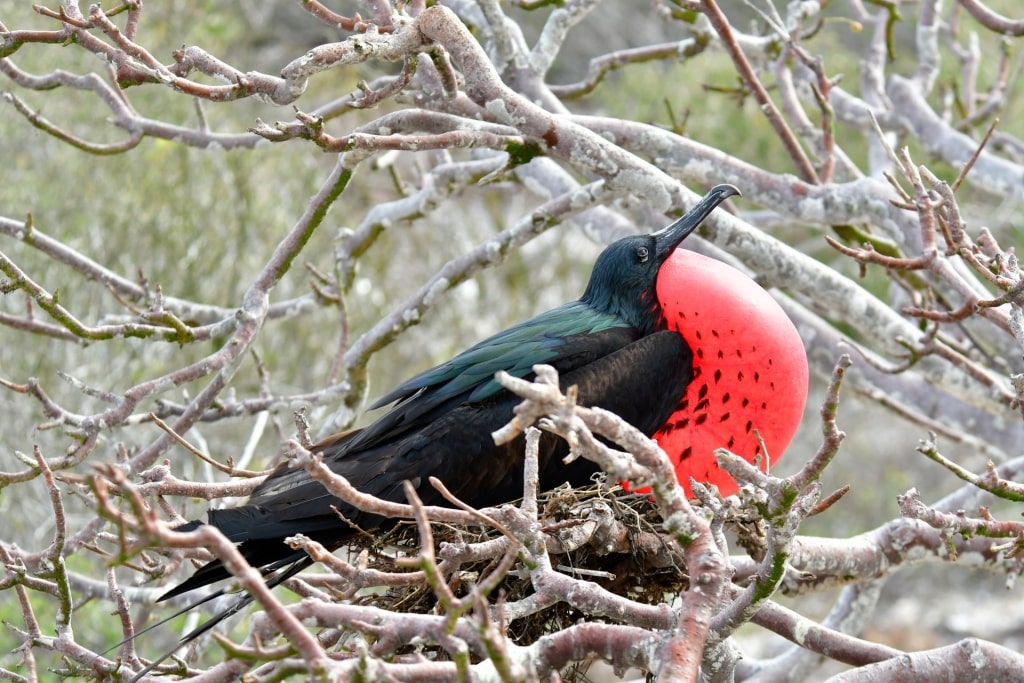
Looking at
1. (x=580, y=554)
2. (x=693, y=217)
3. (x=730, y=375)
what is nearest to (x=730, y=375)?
(x=730, y=375)

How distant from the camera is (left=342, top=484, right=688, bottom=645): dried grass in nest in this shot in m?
2.58

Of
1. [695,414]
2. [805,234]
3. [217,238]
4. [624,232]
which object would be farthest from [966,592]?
[695,414]

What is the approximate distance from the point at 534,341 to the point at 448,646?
1.44m

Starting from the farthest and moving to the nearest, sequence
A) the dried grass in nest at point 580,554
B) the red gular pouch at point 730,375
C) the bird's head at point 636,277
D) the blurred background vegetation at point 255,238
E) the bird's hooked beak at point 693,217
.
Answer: the blurred background vegetation at point 255,238 < the bird's head at point 636,277 < the bird's hooked beak at point 693,217 < the red gular pouch at point 730,375 < the dried grass in nest at point 580,554

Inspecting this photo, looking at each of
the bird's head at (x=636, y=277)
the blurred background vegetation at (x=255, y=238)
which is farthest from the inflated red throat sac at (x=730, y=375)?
the blurred background vegetation at (x=255, y=238)

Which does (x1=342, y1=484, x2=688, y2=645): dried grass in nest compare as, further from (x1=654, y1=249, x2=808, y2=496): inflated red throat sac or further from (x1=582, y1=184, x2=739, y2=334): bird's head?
(x1=582, y1=184, x2=739, y2=334): bird's head

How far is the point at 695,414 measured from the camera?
2.95 meters

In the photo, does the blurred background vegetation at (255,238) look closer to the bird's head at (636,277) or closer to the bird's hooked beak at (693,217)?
the bird's head at (636,277)

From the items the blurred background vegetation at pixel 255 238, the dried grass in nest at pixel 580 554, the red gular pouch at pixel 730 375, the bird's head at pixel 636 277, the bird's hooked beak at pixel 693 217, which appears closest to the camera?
the dried grass in nest at pixel 580 554

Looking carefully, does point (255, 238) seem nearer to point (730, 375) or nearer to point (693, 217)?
point (693, 217)

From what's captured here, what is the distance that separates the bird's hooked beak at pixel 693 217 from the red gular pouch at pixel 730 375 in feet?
0.33

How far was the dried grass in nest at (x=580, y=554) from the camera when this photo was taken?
2582 millimetres

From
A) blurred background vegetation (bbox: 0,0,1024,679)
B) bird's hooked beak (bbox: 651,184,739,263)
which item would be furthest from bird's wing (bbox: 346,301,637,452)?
blurred background vegetation (bbox: 0,0,1024,679)

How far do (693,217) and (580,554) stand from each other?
33.1 inches
